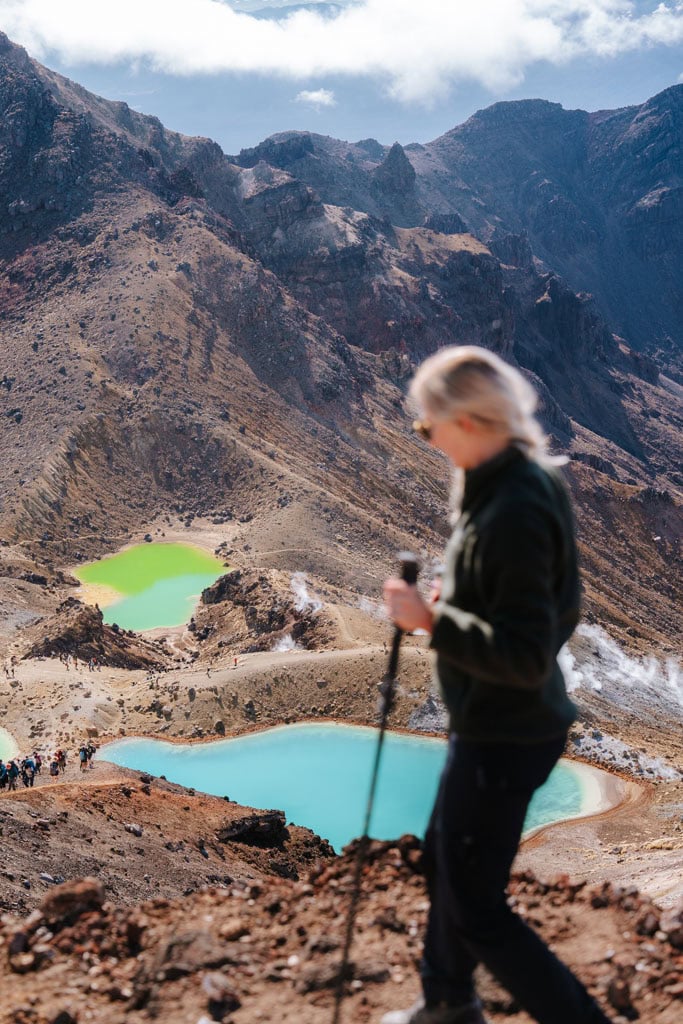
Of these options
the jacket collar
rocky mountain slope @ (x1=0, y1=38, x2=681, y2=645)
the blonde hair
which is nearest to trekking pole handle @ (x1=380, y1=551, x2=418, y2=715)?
the jacket collar

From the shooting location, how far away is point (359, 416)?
64875 mm

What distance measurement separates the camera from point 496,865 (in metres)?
3.50

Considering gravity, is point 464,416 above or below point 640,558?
below

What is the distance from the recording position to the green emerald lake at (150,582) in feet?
127

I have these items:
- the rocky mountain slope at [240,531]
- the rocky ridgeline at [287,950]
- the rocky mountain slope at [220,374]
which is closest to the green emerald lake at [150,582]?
the rocky mountain slope at [240,531]

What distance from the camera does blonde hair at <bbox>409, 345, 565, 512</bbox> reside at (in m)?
3.34

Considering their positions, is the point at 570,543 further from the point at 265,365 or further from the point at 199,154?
the point at 199,154

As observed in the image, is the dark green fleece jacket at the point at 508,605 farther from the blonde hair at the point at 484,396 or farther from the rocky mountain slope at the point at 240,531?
the rocky mountain slope at the point at 240,531

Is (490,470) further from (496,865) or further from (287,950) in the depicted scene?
(287,950)

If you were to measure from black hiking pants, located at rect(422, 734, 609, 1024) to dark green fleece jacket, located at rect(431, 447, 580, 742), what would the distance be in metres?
0.14

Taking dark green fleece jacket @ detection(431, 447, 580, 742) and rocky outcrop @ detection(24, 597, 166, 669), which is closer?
dark green fleece jacket @ detection(431, 447, 580, 742)

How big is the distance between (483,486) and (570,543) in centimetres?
38

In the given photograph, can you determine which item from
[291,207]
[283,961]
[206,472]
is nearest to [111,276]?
[206,472]

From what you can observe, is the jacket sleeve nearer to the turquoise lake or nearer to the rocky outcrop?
the turquoise lake
